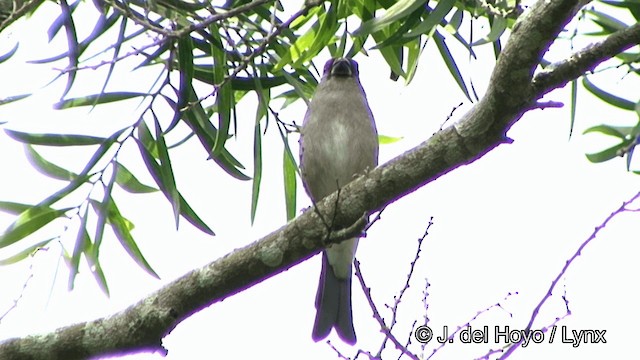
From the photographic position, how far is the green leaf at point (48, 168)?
3.04 m

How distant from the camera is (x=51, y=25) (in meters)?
3.00

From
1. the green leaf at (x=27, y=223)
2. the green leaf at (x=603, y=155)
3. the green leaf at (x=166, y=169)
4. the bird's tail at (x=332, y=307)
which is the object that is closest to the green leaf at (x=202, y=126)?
the green leaf at (x=166, y=169)

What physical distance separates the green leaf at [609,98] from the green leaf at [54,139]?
1586 mm

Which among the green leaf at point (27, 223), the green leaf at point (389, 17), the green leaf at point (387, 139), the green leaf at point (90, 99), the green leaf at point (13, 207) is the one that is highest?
the green leaf at point (387, 139)

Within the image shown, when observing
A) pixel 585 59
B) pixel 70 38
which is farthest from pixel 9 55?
pixel 585 59

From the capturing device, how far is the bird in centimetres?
341

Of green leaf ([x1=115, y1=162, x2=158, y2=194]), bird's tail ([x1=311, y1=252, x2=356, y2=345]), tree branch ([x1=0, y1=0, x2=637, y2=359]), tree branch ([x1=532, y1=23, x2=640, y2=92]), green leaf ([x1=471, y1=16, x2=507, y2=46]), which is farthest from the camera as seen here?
bird's tail ([x1=311, y1=252, x2=356, y2=345])

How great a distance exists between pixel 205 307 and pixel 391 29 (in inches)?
49.7

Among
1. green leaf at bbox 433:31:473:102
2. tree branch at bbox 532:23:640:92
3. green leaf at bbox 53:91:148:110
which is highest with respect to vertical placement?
Result: green leaf at bbox 433:31:473:102

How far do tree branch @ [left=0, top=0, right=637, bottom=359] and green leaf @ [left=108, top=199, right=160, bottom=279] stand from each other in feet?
2.87

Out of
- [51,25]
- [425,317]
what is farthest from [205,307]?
[51,25]

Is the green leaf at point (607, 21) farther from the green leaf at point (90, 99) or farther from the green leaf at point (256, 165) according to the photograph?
the green leaf at point (90, 99)

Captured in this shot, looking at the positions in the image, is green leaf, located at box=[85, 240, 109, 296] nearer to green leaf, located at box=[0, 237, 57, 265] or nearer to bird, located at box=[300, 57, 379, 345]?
green leaf, located at box=[0, 237, 57, 265]

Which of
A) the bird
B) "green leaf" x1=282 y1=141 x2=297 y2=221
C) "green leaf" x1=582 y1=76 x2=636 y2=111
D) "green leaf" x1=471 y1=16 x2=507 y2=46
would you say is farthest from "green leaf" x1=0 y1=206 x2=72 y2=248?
"green leaf" x1=582 y1=76 x2=636 y2=111
